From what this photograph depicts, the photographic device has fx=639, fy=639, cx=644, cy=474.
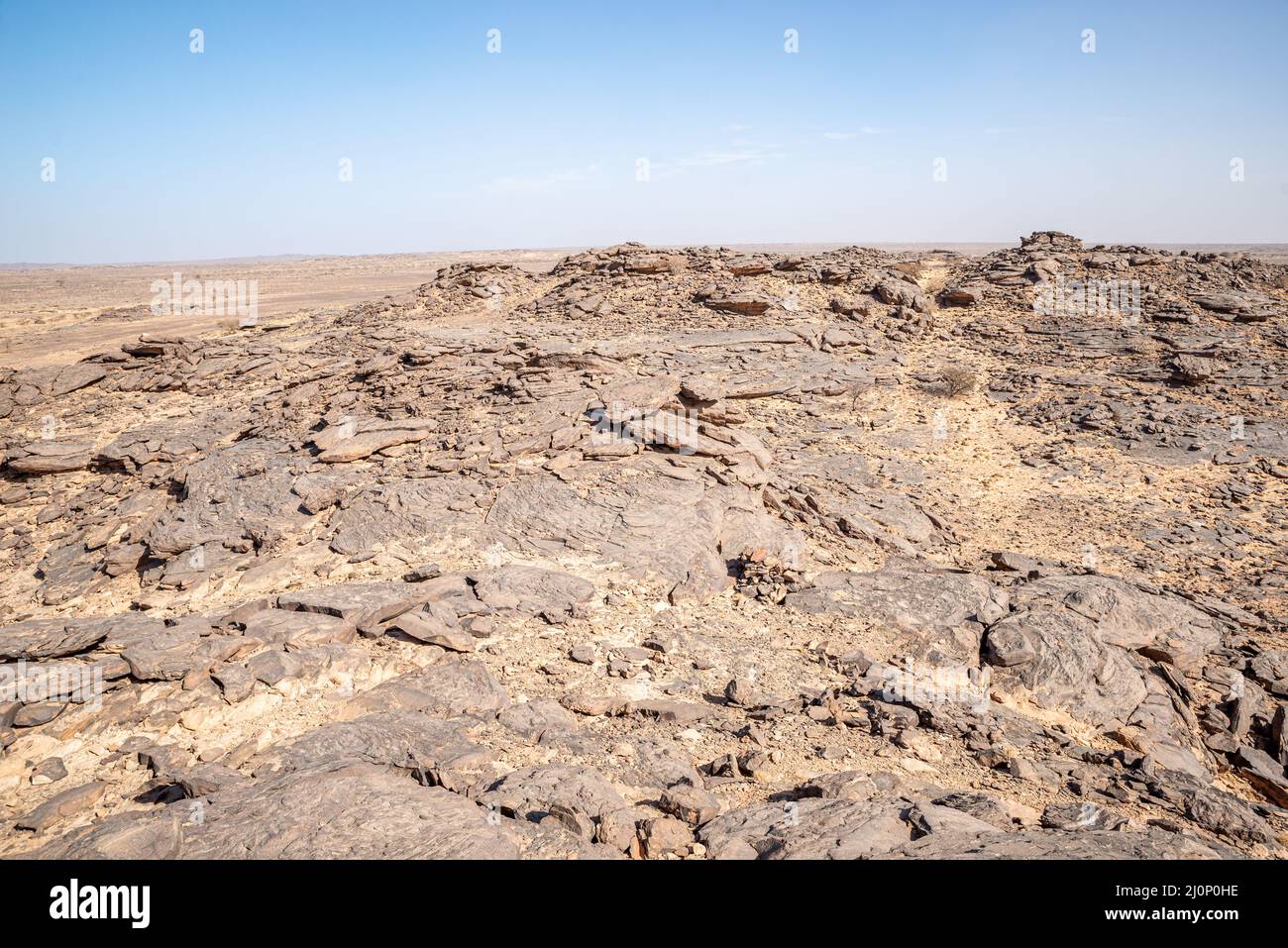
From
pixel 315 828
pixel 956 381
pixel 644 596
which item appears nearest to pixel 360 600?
pixel 644 596

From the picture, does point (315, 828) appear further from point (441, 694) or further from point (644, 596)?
point (644, 596)

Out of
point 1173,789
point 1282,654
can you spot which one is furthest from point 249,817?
point 1282,654

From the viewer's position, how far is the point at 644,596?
28.9 feet

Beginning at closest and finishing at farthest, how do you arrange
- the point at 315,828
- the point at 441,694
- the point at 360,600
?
1. the point at 315,828
2. the point at 441,694
3. the point at 360,600

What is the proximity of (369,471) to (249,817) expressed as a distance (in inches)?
305

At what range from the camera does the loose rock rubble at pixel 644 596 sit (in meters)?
4.83

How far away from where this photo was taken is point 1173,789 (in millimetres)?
5523

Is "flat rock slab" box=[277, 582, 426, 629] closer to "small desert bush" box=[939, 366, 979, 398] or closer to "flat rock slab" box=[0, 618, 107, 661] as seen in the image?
"flat rock slab" box=[0, 618, 107, 661]

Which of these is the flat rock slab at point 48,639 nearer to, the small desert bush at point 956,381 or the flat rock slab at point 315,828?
the flat rock slab at point 315,828
